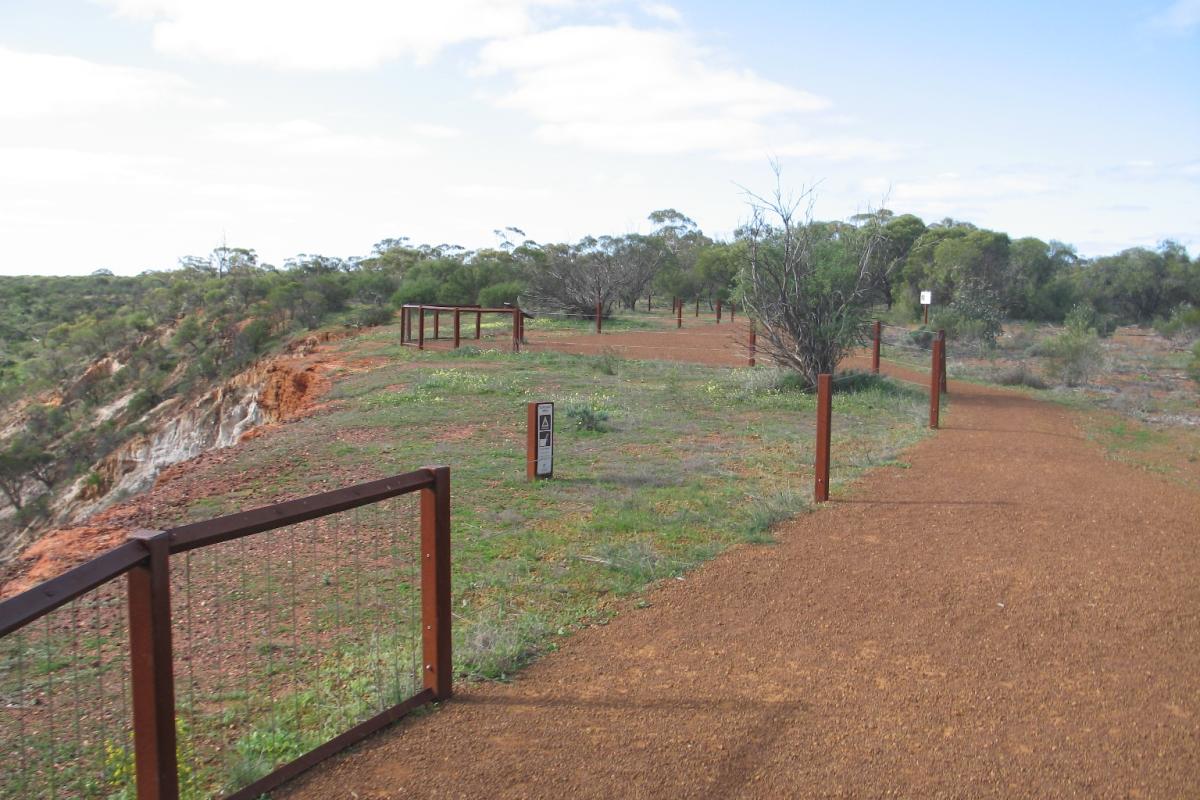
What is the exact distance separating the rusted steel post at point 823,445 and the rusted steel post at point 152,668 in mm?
6699

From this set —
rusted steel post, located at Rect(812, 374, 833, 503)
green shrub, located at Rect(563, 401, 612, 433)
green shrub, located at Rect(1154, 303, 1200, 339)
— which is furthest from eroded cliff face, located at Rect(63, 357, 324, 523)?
green shrub, located at Rect(1154, 303, 1200, 339)

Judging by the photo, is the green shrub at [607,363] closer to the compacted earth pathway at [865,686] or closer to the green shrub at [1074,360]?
the green shrub at [1074,360]

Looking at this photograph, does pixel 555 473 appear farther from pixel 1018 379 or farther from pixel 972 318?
pixel 972 318

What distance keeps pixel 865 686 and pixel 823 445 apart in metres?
4.28

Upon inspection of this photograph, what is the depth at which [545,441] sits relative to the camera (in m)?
10.2

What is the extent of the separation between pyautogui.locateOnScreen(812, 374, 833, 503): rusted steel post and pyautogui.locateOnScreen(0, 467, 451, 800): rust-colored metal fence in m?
3.92

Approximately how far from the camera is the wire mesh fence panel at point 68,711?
411 centimetres

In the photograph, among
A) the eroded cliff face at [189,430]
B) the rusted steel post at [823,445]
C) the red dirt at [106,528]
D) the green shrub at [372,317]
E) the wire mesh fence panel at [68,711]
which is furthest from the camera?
the green shrub at [372,317]

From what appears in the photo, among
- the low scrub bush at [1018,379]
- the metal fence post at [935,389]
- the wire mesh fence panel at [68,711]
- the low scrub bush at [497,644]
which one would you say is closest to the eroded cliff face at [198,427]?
the metal fence post at [935,389]

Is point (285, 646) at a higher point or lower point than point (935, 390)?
lower

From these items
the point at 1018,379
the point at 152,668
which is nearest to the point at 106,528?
the point at 152,668

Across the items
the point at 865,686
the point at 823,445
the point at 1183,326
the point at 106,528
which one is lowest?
the point at 106,528

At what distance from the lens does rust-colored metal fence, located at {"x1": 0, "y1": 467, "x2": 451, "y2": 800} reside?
3.29 m

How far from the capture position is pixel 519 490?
32.2ft
